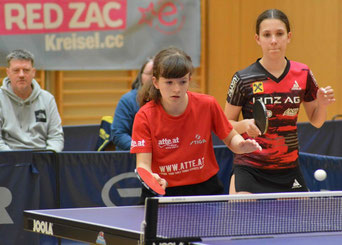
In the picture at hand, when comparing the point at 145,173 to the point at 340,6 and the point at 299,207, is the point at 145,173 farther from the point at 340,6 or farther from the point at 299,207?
the point at 340,6

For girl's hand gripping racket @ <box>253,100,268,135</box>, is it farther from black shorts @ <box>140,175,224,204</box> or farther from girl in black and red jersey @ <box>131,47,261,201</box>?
black shorts @ <box>140,175,224,204</box>

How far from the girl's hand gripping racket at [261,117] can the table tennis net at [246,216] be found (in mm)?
402

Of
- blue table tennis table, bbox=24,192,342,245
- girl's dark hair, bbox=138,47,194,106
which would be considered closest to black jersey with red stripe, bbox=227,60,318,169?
girl's dark hair, bbox=138,47,194,106

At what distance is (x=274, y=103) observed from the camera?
3617 mm

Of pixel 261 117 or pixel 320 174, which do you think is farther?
pixel 320 174

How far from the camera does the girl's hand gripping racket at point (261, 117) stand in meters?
3.04

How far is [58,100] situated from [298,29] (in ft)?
10.6

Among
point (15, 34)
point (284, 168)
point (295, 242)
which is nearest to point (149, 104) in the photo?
point (284, 168)

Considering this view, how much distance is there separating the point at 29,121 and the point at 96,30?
9.62 feet

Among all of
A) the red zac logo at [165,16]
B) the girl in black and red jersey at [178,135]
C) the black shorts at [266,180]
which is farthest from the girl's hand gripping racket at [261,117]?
the red zac logo at [165,16]

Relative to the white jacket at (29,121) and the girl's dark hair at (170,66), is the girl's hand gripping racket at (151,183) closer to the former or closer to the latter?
the girl's dark hair at (170,66)

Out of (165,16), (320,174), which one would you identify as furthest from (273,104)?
(165,16)

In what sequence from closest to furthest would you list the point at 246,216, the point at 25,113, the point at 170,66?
1. the point at 246,216
2. the point at 170,66
3. the point at 25,113

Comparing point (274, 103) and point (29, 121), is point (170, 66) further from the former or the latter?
point (29, 121)
